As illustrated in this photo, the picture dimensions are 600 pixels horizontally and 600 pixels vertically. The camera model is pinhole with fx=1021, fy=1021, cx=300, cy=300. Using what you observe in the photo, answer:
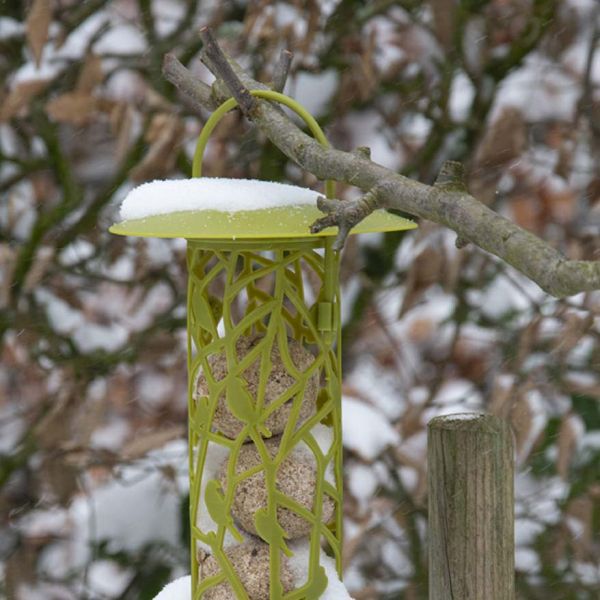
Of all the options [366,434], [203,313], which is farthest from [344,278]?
[203,313]

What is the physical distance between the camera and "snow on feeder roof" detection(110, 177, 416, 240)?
0.76m

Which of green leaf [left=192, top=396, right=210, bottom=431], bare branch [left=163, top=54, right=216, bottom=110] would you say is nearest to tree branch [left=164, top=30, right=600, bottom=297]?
bare branch [left=163, top=54, right=216, bottom=110]

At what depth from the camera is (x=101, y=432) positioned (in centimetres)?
170

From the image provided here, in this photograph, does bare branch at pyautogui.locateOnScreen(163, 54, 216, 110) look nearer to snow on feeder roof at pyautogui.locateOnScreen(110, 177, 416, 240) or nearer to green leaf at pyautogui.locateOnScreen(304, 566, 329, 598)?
snow on feeder roof at pyautogui.locateOnScreen(110, 177, 416, 240)

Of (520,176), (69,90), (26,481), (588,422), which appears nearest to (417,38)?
(520,176)

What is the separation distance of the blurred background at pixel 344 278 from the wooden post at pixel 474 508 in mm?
684

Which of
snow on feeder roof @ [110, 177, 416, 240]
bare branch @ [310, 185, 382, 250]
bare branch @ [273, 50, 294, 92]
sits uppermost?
bare branch @ [273, 50, 294, 92]

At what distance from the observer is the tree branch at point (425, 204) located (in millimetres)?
593

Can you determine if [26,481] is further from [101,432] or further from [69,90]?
[69,90]

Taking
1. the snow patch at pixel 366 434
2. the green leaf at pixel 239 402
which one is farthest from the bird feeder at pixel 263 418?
the snow patch at pixel 366 434

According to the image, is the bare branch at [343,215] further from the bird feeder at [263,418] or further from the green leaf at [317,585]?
the green leaf at [317,585]

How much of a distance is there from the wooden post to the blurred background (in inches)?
26.9

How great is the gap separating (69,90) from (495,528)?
3.81 feet

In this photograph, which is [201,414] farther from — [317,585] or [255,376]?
[317,585]
